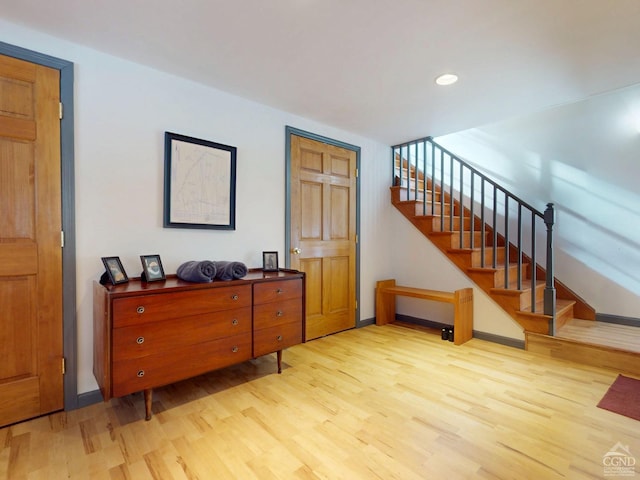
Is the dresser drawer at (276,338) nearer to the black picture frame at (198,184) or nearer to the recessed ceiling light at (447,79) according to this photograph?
the black picture frame at (198,184)

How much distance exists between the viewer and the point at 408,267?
4023mm

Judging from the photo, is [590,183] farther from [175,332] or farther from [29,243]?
[29,243]

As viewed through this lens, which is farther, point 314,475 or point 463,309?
point 463,309

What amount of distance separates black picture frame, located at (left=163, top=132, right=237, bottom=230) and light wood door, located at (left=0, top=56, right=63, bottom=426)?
65 cm

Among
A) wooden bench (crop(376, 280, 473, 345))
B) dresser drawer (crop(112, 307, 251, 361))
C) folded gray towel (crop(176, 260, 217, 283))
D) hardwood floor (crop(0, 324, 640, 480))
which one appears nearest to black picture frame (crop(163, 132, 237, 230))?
folded gray towel (crop(176, 260, 217, 283))

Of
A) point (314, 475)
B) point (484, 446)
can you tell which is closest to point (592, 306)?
point (484, 446)

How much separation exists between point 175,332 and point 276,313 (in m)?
0.75

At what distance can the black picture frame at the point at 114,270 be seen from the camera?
1.88 meters

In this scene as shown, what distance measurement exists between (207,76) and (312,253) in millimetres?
1854

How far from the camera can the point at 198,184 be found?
2.47 m

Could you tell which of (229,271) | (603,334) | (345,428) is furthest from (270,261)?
(603,334)

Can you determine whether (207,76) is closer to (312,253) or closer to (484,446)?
(312,253)

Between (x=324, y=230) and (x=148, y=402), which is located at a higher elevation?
(x=324, y=230)

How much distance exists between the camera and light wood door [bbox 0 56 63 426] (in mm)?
1777
